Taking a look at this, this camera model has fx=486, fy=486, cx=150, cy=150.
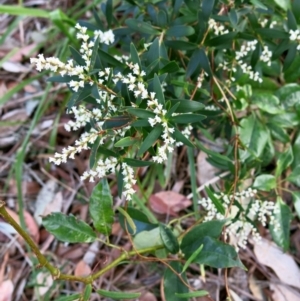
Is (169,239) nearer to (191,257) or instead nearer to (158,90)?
(191,257)

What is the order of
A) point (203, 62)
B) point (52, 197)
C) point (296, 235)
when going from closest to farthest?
1. point (203, 62)
2. point (296, 235)
3. point (52, 197)

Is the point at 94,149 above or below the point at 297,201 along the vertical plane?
above

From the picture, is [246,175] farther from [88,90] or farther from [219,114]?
[88,90]

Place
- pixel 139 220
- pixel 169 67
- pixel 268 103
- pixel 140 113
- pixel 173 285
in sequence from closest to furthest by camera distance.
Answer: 1. pixel 140 113
2. pixel 169 67
3. pixel 173 285
4. pixel 139 220
5. pixel 268 103

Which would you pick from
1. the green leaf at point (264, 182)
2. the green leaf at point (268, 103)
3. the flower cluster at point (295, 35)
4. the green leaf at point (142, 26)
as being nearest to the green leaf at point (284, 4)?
the flower cluster at point (295, 35)

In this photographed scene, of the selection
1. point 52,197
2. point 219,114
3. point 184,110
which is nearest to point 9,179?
point 52,197

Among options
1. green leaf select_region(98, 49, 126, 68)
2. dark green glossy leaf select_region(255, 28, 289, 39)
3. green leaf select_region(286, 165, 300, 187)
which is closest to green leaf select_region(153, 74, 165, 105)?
green leaf select_region(98, 49, 126, 68)

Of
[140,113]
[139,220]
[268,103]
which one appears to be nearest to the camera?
[140,113]

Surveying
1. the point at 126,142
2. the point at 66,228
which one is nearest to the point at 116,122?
the point at 126,142
